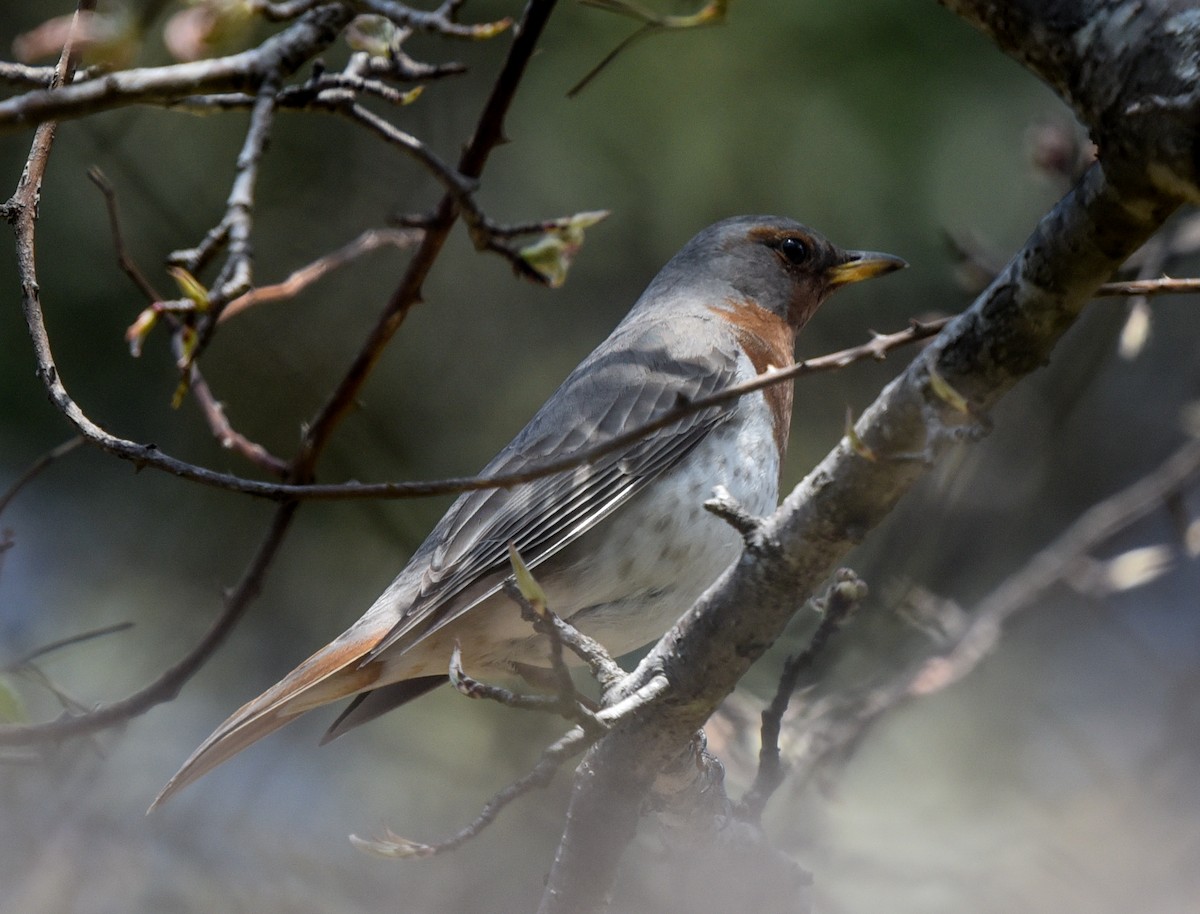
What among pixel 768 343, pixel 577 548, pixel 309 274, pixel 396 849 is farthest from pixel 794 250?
pixel 396 849

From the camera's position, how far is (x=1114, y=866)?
151 inches

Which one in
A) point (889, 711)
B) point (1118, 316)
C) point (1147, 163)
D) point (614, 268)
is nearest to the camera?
point (1147, 163)

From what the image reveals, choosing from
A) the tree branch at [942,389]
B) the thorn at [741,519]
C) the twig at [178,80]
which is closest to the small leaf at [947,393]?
the tree branch at [942,389]

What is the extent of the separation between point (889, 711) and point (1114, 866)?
3.44 feet

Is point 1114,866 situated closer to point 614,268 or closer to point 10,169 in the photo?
point 614,268

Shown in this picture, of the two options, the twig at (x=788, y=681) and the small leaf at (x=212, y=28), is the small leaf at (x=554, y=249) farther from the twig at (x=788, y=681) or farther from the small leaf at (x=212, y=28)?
the twig at (x=788, y=681)

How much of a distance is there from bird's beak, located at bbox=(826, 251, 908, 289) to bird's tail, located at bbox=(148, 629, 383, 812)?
213 centimetres

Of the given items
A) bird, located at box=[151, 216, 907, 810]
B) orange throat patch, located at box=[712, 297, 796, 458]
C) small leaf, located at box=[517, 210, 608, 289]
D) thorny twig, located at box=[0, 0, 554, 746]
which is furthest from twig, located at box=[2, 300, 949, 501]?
orange throat patch, located at box=[712, 297, 796, 458]

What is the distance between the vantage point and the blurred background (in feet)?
13.7

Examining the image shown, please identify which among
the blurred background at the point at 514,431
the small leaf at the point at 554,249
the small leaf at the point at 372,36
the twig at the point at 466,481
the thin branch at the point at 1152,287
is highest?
the small leaf at the point at 372,36

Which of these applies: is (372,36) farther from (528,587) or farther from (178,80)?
(528,587)

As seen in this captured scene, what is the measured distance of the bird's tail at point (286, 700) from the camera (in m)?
3.37

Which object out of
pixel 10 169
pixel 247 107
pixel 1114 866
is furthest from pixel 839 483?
pixel 10 169

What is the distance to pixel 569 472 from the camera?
11.7 ft
